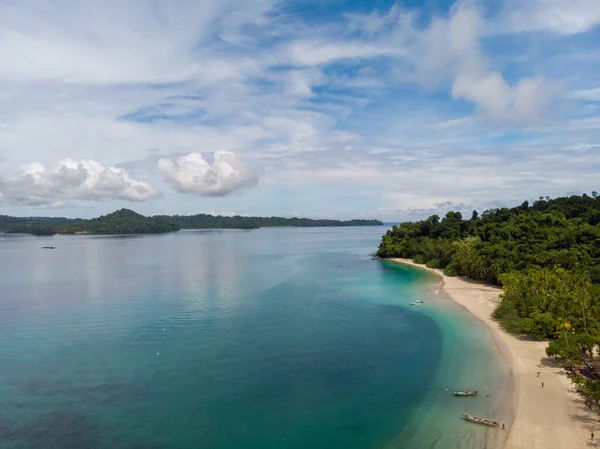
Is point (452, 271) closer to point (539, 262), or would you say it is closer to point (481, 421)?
point (539, 262)

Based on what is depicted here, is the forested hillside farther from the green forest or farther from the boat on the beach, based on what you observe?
the boat on the beach

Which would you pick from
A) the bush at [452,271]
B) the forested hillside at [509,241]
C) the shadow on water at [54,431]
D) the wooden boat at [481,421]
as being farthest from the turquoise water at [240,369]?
the bush at [452,271]

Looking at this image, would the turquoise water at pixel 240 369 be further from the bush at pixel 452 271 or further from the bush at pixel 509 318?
the bush at pixel 452 271

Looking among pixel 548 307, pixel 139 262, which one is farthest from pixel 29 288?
pixel 548 307

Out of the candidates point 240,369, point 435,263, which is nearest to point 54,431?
point 240,369

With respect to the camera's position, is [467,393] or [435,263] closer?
[467,393]
